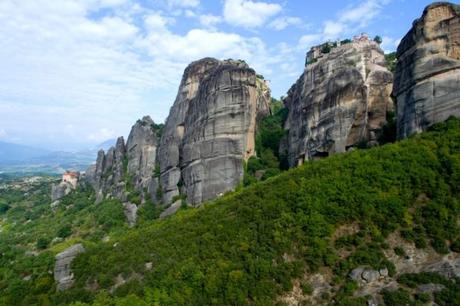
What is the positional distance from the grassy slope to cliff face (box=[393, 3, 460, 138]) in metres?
1.80

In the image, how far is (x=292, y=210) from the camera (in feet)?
74.6

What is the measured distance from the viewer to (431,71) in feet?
86.2

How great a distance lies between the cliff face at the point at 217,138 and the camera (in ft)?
133

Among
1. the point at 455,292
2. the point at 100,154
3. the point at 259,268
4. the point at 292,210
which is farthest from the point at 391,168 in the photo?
the point at 100,154

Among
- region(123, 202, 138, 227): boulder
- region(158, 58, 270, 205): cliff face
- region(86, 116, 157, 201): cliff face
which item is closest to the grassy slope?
region(158, 58, 270, 205): cliff face

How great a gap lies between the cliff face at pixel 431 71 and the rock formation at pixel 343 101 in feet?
18.2

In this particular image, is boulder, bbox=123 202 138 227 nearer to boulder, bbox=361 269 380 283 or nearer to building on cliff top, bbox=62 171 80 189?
building on cliff top, bbox=62 171 80 189

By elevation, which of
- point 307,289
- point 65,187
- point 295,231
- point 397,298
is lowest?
point 307,289

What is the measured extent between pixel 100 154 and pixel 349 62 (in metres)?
47.7

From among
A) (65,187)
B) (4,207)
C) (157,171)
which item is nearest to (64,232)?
(157,171)

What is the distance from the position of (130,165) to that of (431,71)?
42.7 meters

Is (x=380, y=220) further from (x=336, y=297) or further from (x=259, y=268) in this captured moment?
(x=259, y=268)

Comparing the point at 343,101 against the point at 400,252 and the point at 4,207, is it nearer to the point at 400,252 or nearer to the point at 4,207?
the point at 400,252

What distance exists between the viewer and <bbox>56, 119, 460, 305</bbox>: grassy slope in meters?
19.1
